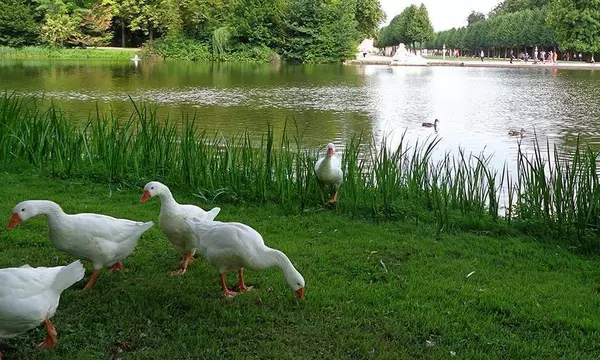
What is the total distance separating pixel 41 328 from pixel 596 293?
12.6 ft

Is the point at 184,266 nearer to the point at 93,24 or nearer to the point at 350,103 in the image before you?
the point at 350,103

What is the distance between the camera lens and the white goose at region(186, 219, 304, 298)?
3891 millimetres

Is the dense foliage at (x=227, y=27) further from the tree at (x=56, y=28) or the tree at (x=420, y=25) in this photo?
the tree at (x=420, y=25)

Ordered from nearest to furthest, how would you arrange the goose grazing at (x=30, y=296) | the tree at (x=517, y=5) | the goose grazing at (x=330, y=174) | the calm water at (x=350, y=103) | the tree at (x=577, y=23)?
the goose grazing at (x=30, y=296)
the goose grazing at (x=330, y=174)
the calm water at (x=350, y=103)
the tree at (x=577, y=23)
the tree at (x=517, y=5)

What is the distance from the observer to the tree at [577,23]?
49.6m

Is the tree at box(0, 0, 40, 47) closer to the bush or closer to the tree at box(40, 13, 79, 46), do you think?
the tree at box(40, 13, 79, 46)

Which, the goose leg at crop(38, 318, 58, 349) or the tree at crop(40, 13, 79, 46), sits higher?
the tree at crop(40, 13, 79, 46)

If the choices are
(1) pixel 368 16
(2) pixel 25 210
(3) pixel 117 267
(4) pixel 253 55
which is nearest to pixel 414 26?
(1) pixel 368 16

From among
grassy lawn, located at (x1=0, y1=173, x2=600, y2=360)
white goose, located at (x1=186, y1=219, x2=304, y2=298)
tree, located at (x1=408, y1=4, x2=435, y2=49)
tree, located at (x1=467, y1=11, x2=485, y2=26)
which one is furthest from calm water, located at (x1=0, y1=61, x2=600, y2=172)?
tree, located at (x1=467, y1=11, x2=485, y2=26)

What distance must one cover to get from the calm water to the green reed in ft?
12.9

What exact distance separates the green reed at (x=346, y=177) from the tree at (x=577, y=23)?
48.6 meters

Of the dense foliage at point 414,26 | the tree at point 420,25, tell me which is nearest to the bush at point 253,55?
the tree at point 420,25

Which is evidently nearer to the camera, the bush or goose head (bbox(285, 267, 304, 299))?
goose head (bbox(285, 267, 304, 299))

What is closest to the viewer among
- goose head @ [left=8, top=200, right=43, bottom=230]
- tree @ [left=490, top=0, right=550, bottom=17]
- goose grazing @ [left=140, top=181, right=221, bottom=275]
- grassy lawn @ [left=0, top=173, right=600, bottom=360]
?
grassy lawn @ [left=0, top=173, right=600, bottom=360]
